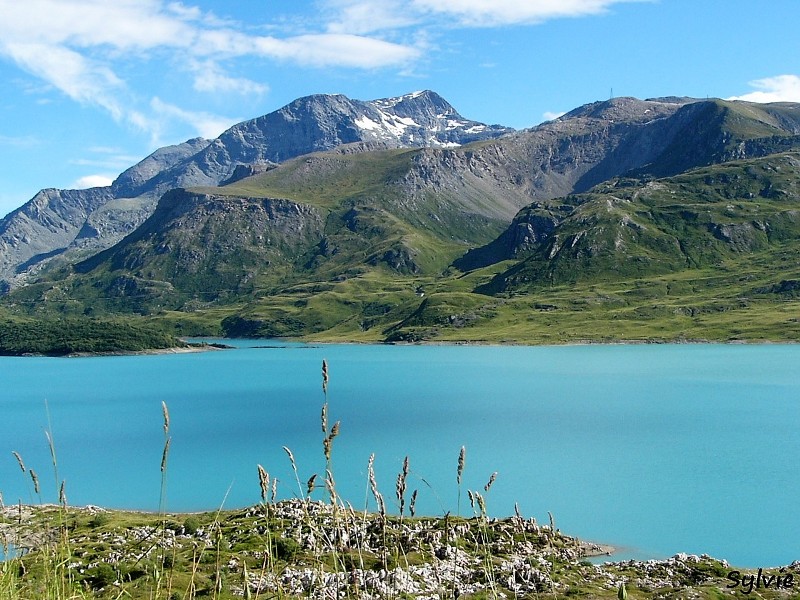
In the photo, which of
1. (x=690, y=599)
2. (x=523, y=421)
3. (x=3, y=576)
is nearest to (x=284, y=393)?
(x=523, y=421)

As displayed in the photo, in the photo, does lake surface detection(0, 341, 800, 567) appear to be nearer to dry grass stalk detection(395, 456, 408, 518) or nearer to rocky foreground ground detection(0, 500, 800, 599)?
rocky foreground ground detection(0, 500, 800, 599)

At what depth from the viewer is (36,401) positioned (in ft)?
516

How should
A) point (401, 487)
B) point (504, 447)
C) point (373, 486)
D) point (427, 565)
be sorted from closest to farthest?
point (373, 486) → point (401, 487) → point (427, 565) → point (504, 447)

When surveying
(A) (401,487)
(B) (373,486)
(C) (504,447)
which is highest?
(B) (373,486)

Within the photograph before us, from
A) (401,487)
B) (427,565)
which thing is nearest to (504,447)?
(427,565)

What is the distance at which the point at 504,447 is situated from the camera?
94.6 metres

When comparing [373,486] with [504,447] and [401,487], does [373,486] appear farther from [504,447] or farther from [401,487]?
[504,447]

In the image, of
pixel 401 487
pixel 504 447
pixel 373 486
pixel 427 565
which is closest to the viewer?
pixel 373 486

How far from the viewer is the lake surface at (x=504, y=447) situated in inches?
2478

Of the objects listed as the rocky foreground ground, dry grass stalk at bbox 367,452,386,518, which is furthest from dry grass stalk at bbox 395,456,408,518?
the rocky foreground ground

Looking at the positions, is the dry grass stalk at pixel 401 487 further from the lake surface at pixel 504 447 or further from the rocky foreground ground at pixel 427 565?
the rocky foreground ground at pixel 427 565

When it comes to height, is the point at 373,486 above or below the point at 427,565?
above

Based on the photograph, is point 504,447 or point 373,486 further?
point 504,447

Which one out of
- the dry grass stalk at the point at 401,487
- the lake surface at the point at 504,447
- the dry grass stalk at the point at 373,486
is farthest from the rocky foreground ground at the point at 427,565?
the dry grass stalk at the point at 373,486
